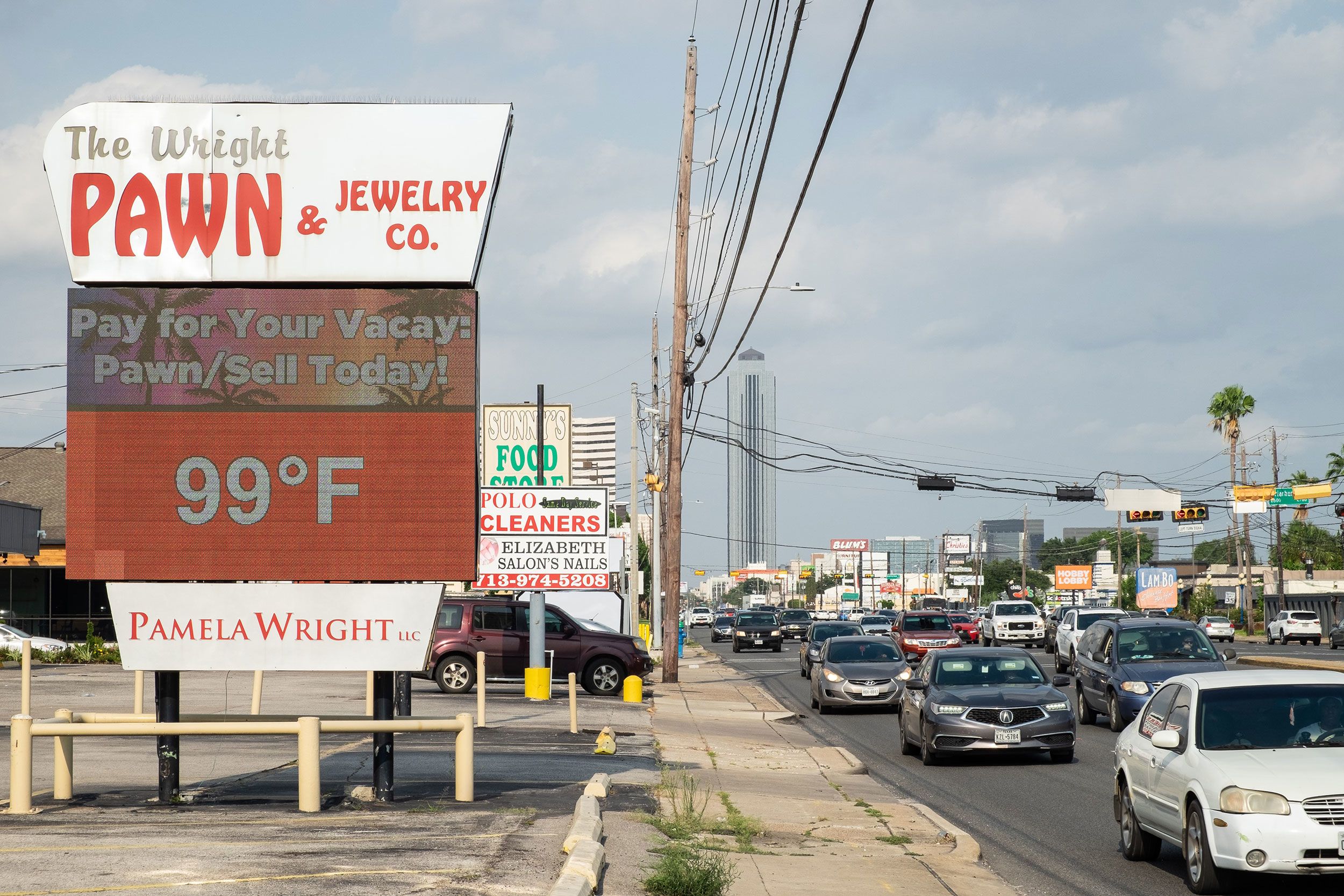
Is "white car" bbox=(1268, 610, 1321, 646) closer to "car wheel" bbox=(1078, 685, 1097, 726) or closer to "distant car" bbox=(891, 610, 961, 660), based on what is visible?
"distant car" bbox=(891, 610, 961, 660)

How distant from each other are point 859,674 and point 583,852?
1859 centimetres

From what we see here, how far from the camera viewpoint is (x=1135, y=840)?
1097 cm

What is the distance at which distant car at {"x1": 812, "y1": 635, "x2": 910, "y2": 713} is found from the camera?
26.8m

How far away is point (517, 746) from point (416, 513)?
755 centimetres

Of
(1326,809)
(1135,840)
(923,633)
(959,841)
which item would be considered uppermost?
(1326,809)

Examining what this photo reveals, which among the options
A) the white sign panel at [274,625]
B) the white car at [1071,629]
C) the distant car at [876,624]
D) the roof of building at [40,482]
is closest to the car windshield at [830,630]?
the white car at [1071,629]

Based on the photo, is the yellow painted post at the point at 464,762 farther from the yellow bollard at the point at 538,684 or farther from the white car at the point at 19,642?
the white car at the point at 19,642

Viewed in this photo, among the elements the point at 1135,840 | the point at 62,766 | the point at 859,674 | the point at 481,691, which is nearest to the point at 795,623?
the point at 859,674

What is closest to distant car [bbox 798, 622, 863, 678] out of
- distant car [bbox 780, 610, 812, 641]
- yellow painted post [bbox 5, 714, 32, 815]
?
distant car [bbox 780, 610, 812, 641]

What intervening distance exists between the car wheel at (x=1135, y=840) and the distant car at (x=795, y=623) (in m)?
54.0

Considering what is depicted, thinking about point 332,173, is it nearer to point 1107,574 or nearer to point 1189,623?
point 1189,623

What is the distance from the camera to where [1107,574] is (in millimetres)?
149000

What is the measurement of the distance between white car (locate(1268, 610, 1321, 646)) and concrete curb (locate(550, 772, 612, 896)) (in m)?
65.8

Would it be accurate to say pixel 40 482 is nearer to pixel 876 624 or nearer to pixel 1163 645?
pixel 876 624
